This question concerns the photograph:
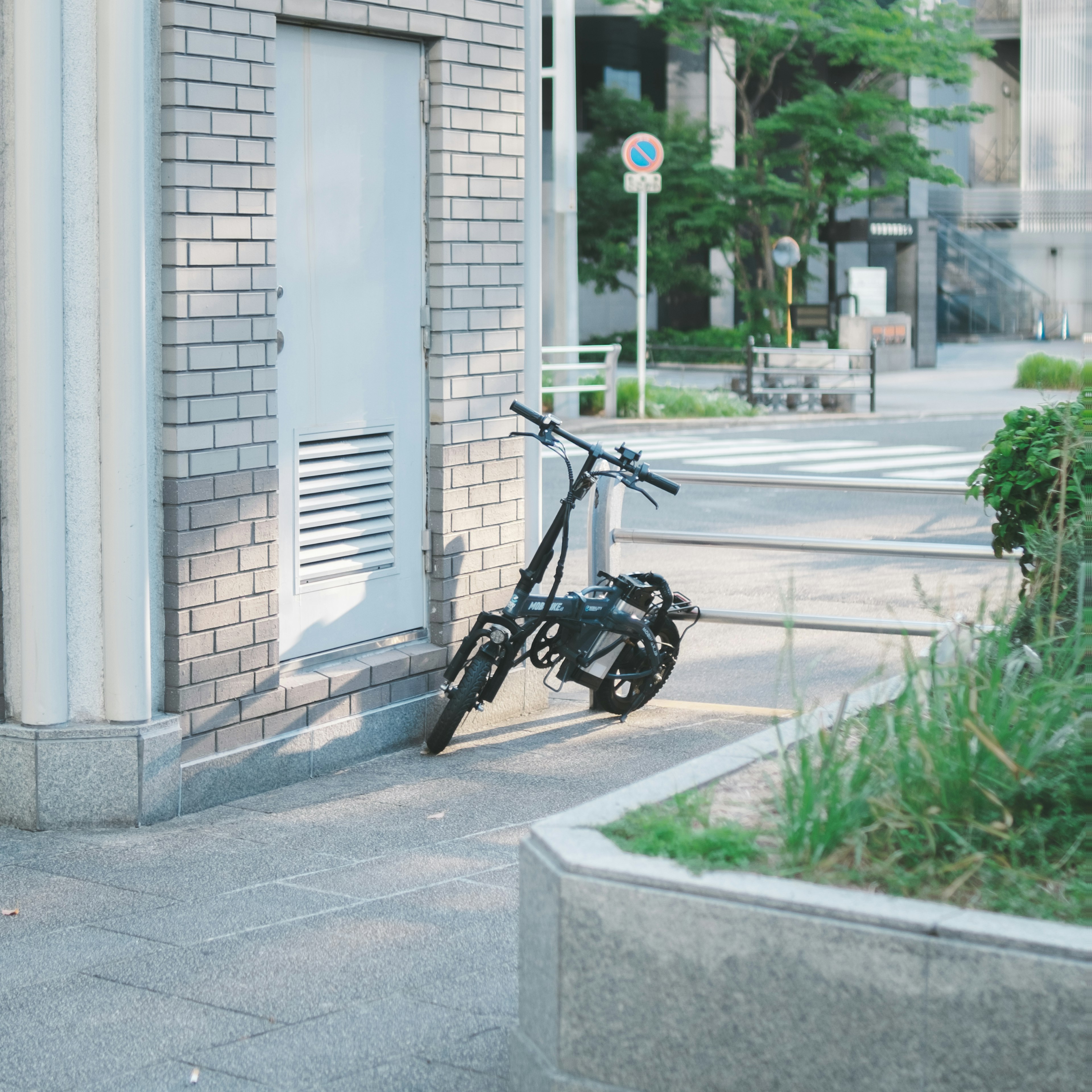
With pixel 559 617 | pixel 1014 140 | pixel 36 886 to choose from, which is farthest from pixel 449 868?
pixel 1014 140

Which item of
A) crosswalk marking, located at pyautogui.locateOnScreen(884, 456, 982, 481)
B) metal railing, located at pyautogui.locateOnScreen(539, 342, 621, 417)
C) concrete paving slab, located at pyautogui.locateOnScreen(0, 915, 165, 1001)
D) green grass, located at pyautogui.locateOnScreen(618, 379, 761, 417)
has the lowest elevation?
concrete paving slab, located at pyautogui.locateOnScreen(0, 915, 165, 1001)

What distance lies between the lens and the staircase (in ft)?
171

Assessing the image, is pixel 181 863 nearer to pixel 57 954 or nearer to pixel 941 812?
pixel 57 954

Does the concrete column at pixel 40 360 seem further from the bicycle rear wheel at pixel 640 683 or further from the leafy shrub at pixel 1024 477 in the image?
the leafy shrub at pixel 1024 477

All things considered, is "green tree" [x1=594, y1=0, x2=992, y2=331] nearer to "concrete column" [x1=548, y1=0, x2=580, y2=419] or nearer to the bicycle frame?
"concrete column" [x1=548, y1=0, x2=580, y2=419]

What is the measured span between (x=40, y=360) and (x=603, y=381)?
66.1ft

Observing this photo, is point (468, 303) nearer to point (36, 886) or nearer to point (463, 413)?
point (463, 413)

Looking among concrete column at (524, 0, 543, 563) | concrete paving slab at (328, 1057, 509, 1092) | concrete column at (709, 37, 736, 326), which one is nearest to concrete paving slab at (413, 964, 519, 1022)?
concrete paving slab at (328, 1057, 509, 1092)

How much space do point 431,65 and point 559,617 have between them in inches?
92.2

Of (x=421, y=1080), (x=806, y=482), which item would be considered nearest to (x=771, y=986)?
(x=421, y=1080)

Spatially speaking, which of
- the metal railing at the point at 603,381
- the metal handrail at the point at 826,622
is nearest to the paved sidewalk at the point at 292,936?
the metal handrail at the point at 826,622

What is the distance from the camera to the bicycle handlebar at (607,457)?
6.88 metres

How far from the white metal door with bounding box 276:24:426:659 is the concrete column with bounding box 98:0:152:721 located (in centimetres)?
85

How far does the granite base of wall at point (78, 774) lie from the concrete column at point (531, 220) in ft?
8.19
